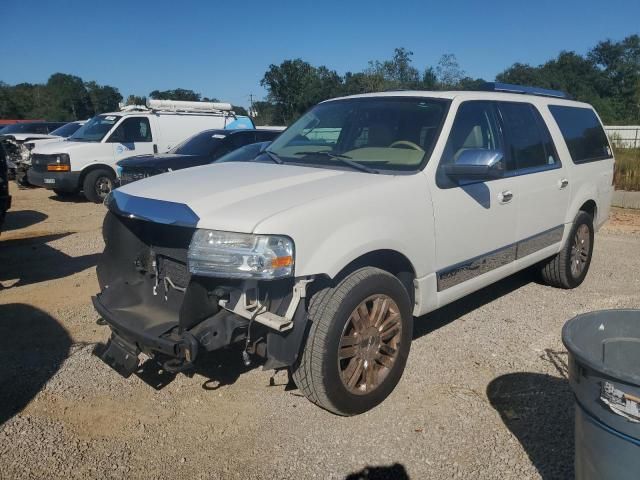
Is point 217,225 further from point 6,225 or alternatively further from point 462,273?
point 6,225

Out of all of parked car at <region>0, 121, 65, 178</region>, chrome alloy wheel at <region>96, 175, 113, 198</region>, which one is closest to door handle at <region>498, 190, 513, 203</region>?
chrome alloy wheel at <region>96, 175, 113, 198</region>

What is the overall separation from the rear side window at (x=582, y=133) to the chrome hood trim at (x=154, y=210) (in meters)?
3.92

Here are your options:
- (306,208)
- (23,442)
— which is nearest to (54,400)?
(23,442)

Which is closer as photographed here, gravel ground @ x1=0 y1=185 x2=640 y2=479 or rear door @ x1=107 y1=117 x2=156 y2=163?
gravel ground @ x1=0 y1=185 x2=640 y2=479

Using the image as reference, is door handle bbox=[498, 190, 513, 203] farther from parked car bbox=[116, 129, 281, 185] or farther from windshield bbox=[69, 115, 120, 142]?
windshield bbox=[69, 115, 120, 142]

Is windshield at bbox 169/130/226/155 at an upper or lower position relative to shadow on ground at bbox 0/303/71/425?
upper

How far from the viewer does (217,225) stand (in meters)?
2.89

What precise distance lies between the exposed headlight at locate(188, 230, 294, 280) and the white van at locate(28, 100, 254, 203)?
10.6 meters

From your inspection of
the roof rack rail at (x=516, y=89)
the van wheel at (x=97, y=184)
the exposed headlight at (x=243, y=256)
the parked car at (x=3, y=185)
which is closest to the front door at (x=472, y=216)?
the roof rack rail at (x=516, y=89)

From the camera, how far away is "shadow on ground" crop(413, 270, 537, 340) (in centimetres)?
485

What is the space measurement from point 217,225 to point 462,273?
2022mm

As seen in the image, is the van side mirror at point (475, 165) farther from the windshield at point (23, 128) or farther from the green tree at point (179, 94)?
the green tree at point (179, 94)

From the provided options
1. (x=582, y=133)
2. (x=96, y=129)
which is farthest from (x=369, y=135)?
(x=96, y=129)

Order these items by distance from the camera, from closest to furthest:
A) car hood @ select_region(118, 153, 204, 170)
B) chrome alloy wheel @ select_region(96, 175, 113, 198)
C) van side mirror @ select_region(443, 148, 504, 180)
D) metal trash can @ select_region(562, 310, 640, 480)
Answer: metal trash can @ select_region(562, 310, 640, 480) < van side mirror @ select_region(443, 148, 504, 180) < car hood @ select_region(118, 153, 204, 170) < chrome alloy wheel @ select_region(96, 175, 113, 198)
